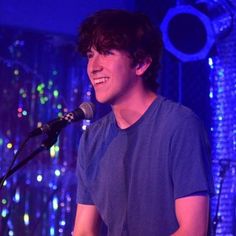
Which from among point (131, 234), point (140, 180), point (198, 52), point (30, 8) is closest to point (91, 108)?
point (140, 180)

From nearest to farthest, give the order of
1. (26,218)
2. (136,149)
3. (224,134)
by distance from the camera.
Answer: (136,149) < (224,134) < (26,218)

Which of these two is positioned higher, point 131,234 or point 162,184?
point 162,184

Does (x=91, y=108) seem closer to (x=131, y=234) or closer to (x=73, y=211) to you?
(x=131, y=234)

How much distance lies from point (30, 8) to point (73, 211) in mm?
1869

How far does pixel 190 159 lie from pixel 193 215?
0.21 m

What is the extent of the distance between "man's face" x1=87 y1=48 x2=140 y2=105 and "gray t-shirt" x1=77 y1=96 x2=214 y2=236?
0.14 meters

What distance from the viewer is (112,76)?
2143 millimetres

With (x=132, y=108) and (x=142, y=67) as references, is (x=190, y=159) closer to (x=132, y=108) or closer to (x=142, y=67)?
(x=132, y=108)

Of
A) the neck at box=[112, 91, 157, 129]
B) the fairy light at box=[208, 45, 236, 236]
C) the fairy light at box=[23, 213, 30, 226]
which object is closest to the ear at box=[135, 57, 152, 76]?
the neck at box=[112, 91, 157, 129]

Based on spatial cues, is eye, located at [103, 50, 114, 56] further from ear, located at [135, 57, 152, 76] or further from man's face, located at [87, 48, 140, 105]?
ear, located at [135, 57, 152, 76]

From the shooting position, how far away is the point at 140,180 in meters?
2.03

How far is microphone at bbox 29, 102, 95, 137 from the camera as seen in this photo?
6.20 feet

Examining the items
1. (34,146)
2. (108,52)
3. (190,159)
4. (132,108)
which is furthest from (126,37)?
(34,146)

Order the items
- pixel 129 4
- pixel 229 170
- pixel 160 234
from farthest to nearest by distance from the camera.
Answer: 1. pixel 129 4
2. pixel 229 170
3. pixel 160 234
